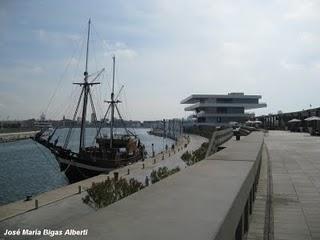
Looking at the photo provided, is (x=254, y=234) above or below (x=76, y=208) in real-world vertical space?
above

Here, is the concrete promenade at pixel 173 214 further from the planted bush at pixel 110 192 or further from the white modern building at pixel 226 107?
the white modern building at pixel 226 107

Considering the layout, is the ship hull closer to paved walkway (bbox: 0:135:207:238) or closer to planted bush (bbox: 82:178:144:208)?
paved walkway (bbox: 0:135:207:238)

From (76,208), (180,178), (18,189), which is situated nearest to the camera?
(180,178)

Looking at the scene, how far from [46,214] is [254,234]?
49.4ft

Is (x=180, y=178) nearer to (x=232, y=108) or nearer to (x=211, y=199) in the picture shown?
(x=211, y=199)

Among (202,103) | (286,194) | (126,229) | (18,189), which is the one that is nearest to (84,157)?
(18,189)

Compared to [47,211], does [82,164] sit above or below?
above

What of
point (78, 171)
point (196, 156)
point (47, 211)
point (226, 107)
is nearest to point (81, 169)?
point (78, 171)

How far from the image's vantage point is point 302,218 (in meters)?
8.55

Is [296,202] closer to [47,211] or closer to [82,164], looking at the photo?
[47,211]

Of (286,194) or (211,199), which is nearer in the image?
(211,199)

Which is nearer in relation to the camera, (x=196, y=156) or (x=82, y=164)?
(x=196, y=156)

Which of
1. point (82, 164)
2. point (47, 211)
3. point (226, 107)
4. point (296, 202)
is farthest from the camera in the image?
point (226, 107)

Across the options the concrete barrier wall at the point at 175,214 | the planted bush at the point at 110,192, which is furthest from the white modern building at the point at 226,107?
the concrete barrier wall at the point at 175,214
